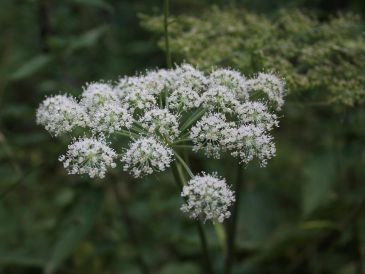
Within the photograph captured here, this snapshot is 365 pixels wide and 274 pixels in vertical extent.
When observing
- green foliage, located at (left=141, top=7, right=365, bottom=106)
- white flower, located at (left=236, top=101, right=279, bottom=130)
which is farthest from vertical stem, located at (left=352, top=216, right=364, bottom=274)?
white flower, located at (left=236, top=101, right=279, bottom=130)

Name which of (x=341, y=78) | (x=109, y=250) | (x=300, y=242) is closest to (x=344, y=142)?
(x=300, y=242)

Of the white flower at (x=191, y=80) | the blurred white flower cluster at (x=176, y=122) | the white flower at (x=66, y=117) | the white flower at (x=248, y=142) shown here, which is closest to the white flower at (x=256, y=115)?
the blurred white flower cluster at (x=176, y=122)

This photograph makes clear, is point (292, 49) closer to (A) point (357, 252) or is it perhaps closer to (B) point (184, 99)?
(B) point (184, 99)

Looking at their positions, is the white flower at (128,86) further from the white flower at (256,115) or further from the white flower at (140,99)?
the white flower at (256,115)

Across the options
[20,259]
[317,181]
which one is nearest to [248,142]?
[317,181]

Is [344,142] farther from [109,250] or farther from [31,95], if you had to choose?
[31,95]
